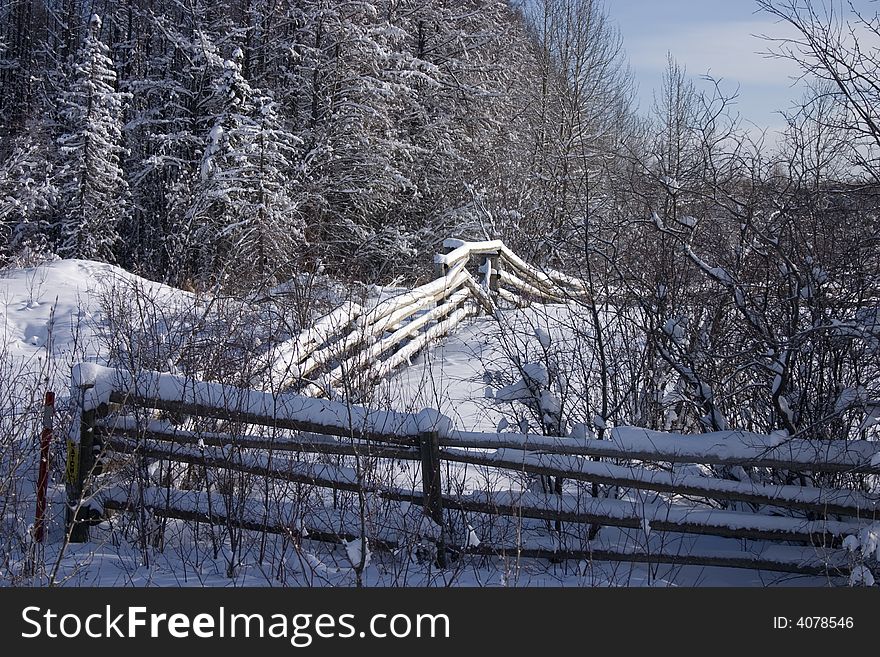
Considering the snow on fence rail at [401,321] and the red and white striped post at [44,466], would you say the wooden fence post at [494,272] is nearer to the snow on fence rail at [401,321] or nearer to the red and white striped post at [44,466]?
the snow on fence rail at [401,321]

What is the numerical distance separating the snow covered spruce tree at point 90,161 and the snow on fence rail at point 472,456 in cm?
1951

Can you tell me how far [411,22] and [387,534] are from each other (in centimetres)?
2085

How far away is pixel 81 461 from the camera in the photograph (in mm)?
5121

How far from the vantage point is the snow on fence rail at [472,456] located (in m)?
4.58

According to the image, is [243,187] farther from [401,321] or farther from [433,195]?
[401,321]

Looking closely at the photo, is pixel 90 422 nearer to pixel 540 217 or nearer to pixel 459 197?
pixel 540 217

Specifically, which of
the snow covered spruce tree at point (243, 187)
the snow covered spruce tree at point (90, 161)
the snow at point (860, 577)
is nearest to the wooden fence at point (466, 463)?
the snow at point (860, 577)

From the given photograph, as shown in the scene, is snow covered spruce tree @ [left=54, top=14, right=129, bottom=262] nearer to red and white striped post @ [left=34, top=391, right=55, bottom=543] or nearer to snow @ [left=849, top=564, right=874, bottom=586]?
red and white striped post @ [left=34, top=391, right=55, bottom=543]

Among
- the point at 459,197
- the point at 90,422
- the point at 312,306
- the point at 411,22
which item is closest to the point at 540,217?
the point at 459,197

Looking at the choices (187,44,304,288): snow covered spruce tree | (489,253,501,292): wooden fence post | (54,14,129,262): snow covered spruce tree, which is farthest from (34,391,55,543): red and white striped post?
(54,14,129,262): snow covered spruce tree

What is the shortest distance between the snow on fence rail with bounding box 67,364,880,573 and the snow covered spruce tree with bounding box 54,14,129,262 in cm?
1951

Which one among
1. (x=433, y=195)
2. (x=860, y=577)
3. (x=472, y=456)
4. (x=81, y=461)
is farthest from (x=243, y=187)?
(x=860, y=577)

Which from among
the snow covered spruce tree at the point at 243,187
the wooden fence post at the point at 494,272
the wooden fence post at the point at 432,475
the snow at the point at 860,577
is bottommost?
the snow at the point at 860,577

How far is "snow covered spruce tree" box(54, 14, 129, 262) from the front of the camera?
2338cm
